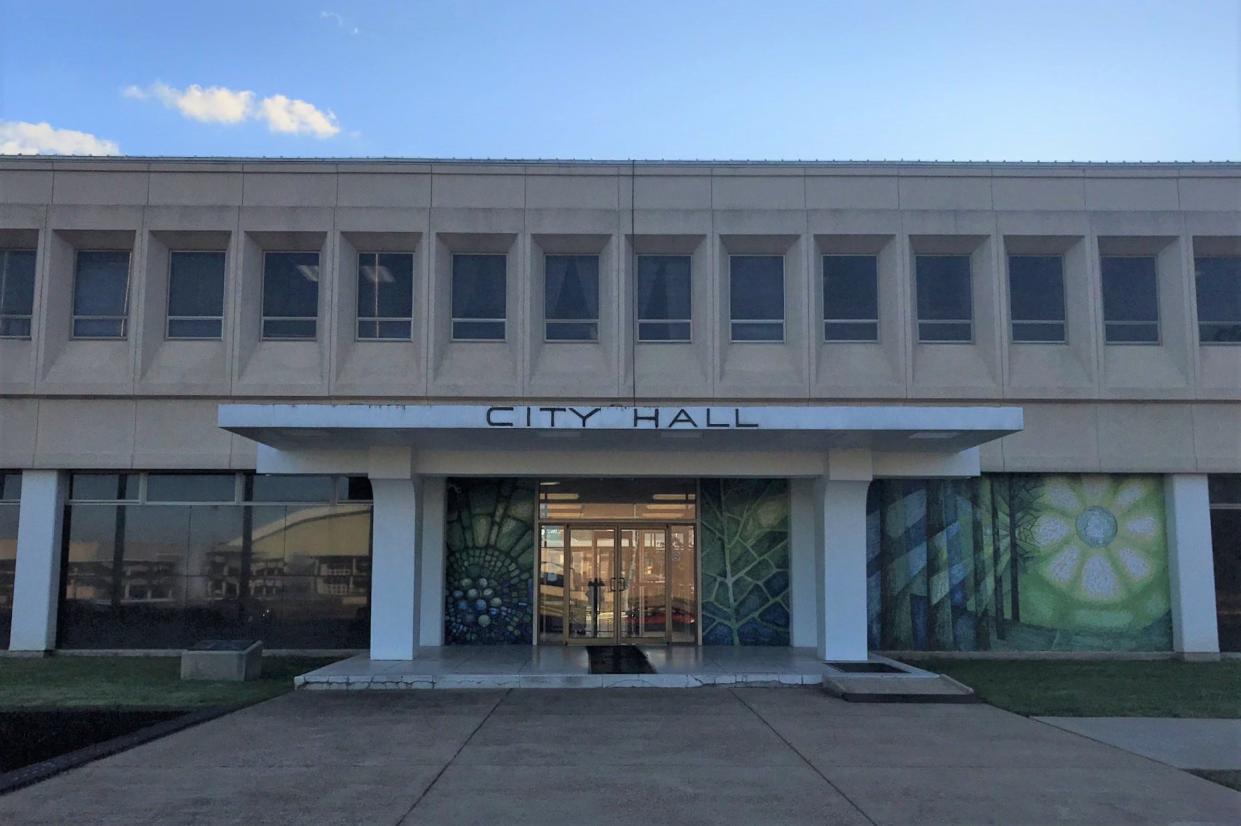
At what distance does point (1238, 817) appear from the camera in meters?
7.95

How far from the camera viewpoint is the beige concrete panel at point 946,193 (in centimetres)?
2038

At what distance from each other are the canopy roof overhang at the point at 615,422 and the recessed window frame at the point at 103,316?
576 cm

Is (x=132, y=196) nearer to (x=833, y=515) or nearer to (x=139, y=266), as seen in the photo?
(x=139, y=266)

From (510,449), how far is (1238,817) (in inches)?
478

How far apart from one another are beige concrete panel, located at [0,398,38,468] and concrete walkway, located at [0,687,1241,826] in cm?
1006

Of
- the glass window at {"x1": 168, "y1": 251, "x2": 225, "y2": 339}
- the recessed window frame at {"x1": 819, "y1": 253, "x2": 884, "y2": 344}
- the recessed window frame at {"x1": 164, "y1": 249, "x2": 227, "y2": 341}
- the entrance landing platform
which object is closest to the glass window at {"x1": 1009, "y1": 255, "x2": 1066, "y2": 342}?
the recessed window frame at {"x1": 819, "y1": 253, "x2": 884, "y2": 344}

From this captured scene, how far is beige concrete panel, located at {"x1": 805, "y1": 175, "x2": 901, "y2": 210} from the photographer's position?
20.3 meters

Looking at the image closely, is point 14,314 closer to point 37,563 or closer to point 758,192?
point 37,563

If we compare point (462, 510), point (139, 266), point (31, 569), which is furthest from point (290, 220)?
point (31, 569)

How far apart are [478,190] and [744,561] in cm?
878

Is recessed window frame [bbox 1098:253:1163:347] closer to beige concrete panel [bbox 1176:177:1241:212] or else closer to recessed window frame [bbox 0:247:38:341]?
beige concrete panel [bbox 1176:177:1241:212]

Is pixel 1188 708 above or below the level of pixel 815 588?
below

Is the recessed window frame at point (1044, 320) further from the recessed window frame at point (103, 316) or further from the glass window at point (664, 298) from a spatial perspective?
the recessed window frame at point (103, 316)

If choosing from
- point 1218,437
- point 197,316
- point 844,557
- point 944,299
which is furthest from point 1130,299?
point 197,316
